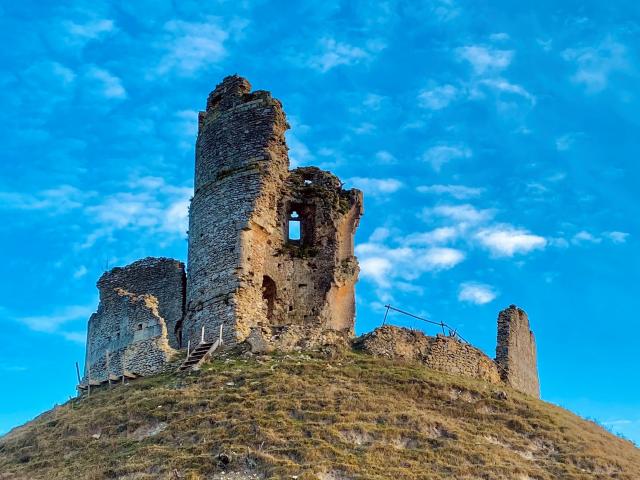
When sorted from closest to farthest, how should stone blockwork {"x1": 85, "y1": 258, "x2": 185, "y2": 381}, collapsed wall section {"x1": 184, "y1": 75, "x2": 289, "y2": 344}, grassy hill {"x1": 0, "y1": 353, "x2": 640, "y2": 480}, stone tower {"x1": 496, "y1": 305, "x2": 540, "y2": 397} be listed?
grassy hill {"x1": 0, "y1": 353, "x2": 640, "y2": 480} < collapsed wall section {"x1": 184, "y1": 75, "x2": 289, "y2": 344} < stone blockwork {"x1": 85, "y1": 258, "x2": 185, "y2": 381} < stone tower {"x1": 496, "y1": 305, "x2": 540, "y2": 397}

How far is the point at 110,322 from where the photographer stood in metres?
36.1

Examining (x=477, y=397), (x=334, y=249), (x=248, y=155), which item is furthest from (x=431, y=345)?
(x=248, y=155)

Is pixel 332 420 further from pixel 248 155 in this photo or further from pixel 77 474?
pixel 248 155

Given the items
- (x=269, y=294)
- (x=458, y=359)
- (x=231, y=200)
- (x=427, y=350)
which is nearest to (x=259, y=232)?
(x=231, y=200)

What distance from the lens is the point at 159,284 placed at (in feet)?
119

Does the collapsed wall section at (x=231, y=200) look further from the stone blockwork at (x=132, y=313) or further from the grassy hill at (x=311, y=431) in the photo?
the grassy hill at (x=311, y=431)

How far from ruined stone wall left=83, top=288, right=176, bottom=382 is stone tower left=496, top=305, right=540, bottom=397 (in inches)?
424

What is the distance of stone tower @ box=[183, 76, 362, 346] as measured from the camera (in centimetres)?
3164

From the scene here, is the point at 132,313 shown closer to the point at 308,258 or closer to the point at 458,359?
the point at 308,258

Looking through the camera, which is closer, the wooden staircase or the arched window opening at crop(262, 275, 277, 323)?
the wooden staircase

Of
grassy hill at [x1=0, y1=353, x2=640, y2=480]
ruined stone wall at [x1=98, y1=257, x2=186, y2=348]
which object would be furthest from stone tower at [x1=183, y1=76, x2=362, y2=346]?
grassy hill at [x1=0, y1=353, x2=640, y2=480]

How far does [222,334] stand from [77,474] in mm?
8408

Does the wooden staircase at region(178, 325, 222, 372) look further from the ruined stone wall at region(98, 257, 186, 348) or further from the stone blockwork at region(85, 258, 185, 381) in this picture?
the ruined stone wall at region(98, 257, 186, 348)

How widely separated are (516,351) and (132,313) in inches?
509
